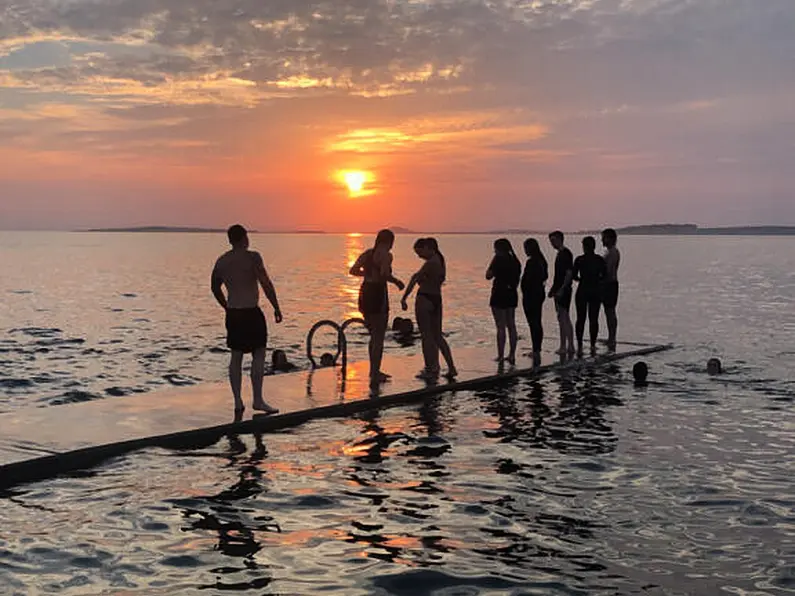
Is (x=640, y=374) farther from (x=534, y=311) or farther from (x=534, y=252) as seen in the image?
(x=534, y=252)

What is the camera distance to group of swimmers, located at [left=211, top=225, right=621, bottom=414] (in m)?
10.4

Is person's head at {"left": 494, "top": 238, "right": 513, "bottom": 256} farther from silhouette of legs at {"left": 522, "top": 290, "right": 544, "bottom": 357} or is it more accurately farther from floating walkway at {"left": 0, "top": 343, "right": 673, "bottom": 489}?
floating walkway at {"left": 0, "top": 343, "right": 673, "bottom": 489}

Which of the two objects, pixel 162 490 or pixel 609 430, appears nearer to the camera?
pixel 162 490

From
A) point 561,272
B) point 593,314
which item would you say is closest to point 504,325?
point 561,272

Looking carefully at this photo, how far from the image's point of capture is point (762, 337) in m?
27.5

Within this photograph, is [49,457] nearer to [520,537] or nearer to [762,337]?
[520,537]

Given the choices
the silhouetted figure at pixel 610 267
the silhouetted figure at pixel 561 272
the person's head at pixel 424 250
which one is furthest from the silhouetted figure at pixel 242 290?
the silhouetted figure at pixel 610 267

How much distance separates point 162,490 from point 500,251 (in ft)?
26.9

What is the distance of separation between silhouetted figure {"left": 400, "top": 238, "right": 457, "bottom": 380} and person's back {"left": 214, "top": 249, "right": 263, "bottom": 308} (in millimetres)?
4015

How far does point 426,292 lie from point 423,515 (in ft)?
22.5

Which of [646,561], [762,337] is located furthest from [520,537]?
[762,337]

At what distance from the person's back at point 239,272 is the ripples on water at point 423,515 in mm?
1646

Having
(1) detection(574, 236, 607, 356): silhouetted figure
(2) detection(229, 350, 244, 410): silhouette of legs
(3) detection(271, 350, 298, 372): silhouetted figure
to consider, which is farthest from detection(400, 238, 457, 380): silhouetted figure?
(3) detection(271, 350, 298, 372): silhouetted figure

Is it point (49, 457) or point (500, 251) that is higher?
point (500, 251)
